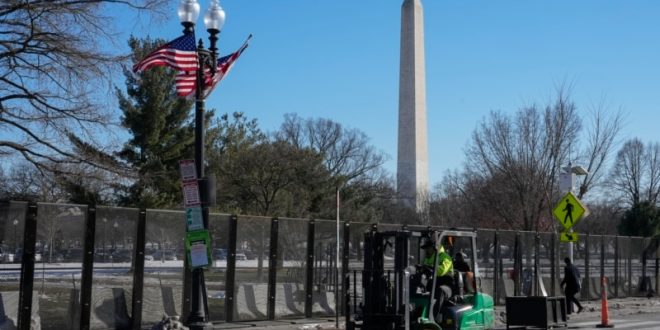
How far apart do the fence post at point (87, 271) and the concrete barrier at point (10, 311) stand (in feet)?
3.38

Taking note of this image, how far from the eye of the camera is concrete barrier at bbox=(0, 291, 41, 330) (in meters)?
13.7

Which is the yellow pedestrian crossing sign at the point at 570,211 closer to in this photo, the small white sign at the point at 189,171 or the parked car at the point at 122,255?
the parked car at the point at 122,255

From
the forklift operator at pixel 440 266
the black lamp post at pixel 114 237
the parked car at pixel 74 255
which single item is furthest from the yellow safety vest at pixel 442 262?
the parked car at pixel 74 255

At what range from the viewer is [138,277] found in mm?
15953

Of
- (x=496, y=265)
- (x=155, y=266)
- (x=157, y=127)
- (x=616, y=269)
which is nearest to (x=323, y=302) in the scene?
(x=155, y=266)

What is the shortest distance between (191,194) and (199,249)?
885 millimetres

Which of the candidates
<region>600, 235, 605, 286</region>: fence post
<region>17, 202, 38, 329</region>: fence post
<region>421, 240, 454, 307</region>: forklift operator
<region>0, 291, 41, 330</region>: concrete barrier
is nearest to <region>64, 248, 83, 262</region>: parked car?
<region>17, 202, 38, 329</region>: fence post

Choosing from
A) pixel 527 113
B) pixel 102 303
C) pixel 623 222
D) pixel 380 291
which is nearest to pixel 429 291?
pixel 380 291

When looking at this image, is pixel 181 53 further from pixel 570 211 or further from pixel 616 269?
pixel 616 269

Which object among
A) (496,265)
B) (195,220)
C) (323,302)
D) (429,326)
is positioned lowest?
(323,302)

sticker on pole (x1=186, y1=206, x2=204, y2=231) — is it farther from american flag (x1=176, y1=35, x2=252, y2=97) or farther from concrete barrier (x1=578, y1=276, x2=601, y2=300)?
concrete barrier (x1=578, y1=276, x2=601, y2=300)

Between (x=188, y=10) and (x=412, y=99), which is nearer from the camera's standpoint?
(x=188, y=10)

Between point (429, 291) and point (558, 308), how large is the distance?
526 cm

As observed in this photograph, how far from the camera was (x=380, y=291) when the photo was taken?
43.5 feet
